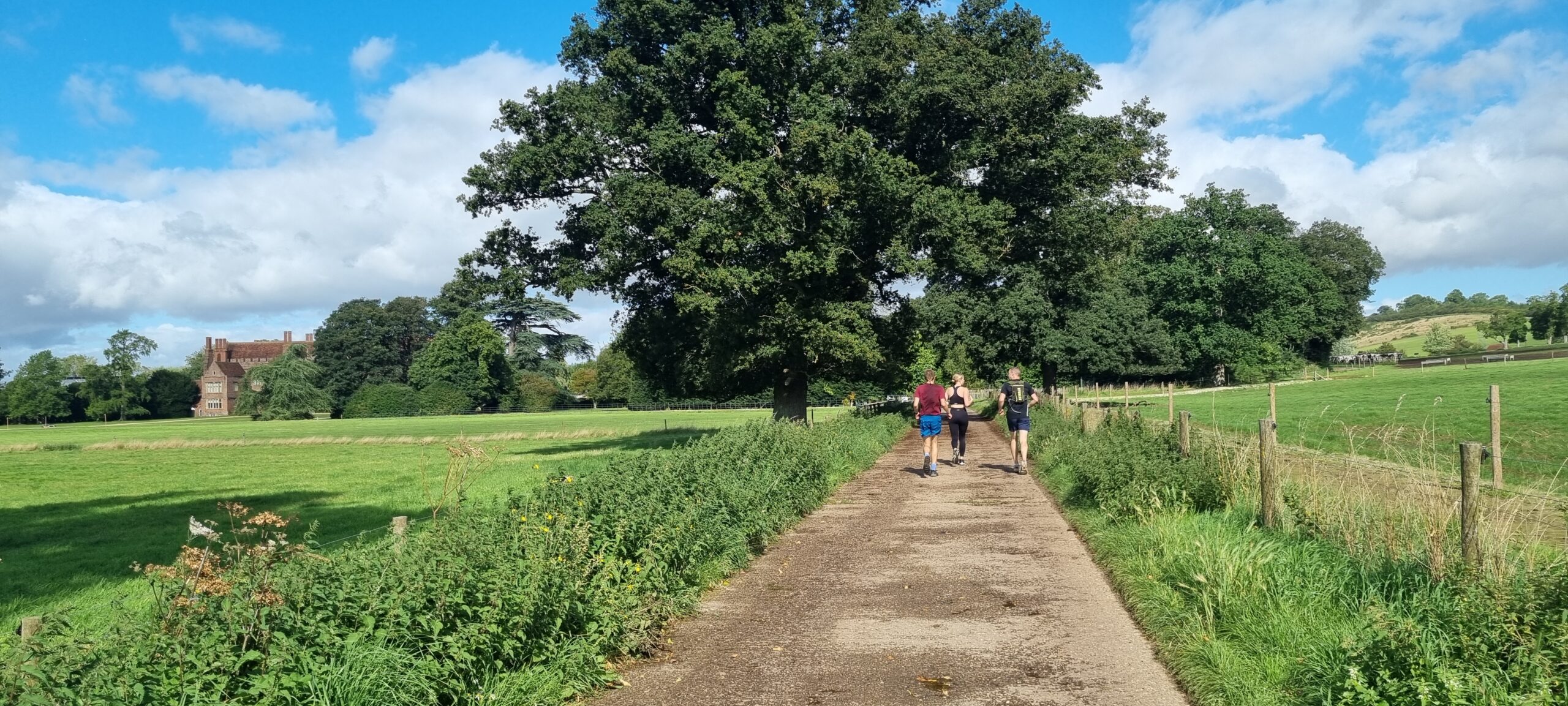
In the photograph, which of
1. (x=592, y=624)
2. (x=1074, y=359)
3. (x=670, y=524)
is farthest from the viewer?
(x=1074, y=359)

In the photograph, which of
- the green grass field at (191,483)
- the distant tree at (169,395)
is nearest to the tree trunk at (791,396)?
the green grass field at (191,483)

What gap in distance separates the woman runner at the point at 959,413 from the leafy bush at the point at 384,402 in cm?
9451

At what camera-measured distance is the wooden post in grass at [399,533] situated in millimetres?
5809

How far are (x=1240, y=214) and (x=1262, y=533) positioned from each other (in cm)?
7913

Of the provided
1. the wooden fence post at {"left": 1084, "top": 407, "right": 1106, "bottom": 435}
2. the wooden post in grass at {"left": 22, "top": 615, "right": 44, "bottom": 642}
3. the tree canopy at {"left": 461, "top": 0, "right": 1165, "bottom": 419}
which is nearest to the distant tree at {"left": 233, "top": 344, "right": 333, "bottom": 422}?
the tree canopy at {"left": 461, "top": 0, "right": 1165, "bottom": 419}

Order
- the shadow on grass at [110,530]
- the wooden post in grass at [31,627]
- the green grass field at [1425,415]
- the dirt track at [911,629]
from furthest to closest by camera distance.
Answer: the green grass field at [1425,415] < the shadow on grass at [110,530] < the dirt track at [911,629] < the wooden post in grass at [31,627]

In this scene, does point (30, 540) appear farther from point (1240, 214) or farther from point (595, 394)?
point (595, 394)

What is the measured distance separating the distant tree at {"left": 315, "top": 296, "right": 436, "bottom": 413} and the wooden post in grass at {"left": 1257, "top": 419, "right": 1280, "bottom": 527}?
119 m

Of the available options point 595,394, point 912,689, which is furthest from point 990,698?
point 595,394

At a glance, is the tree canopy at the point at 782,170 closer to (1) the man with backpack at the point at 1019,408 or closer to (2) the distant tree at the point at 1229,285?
(1) the man with backpack at the point at 1019,408

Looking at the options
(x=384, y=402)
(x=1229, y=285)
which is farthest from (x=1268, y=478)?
(x=384, y=402)

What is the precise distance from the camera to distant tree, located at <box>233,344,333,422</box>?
10550 centimetres

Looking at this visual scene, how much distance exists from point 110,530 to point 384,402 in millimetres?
94215

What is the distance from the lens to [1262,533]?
9.09 m
